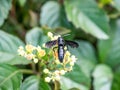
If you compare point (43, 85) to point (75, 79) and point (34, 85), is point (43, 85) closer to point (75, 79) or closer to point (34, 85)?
point (34, 85)

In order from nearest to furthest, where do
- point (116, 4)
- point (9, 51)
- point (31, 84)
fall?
point (31, 84) < point (9, 51) < point (116, 4)

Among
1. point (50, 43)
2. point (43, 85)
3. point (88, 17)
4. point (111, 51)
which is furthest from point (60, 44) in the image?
point (111, 51)

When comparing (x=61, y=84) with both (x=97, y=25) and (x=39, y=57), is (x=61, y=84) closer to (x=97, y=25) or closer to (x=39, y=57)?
(x=39, y=57)

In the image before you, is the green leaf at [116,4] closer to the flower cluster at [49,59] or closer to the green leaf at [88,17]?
the green leaf at [88,17]

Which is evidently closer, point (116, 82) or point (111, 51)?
point (116, 82)

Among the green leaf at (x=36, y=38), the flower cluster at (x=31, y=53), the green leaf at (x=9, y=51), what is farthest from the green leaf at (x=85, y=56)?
the flower cluster at (x=31, y=53)
